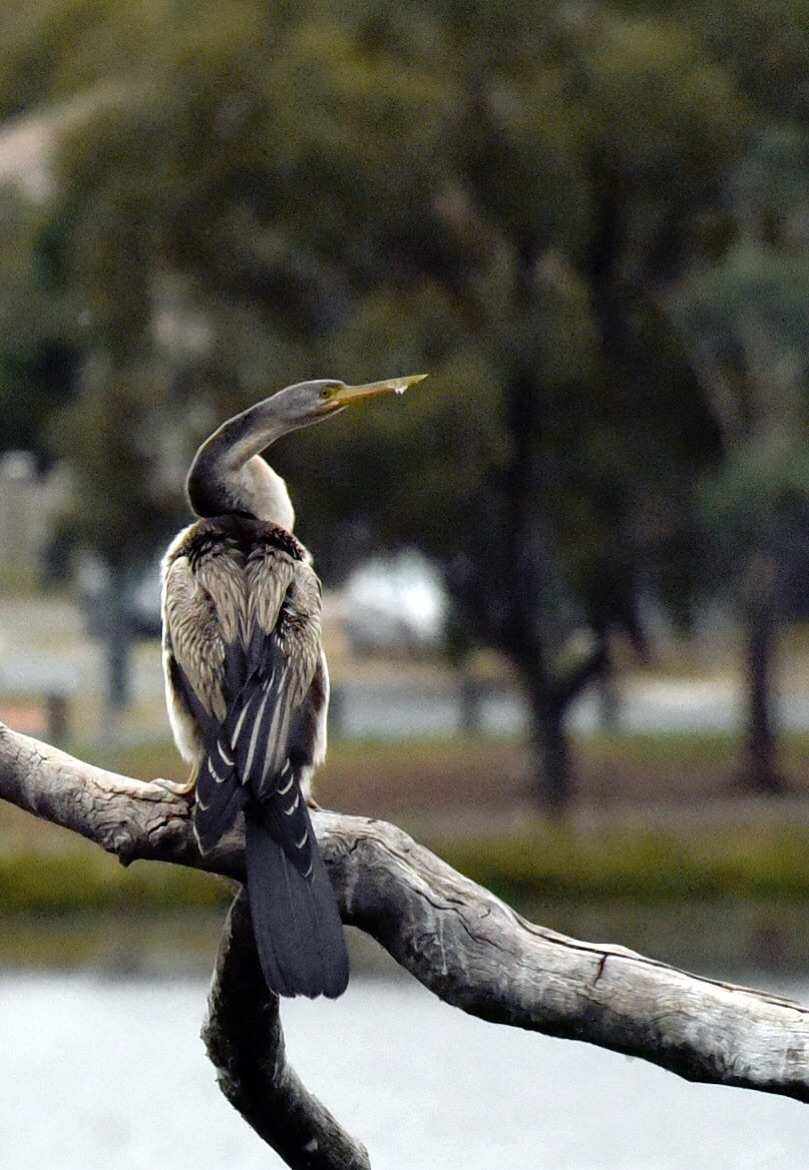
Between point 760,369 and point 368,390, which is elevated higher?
point 760,369

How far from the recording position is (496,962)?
3.57 m

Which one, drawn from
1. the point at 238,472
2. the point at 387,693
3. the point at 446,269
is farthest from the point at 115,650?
the point at 238,472

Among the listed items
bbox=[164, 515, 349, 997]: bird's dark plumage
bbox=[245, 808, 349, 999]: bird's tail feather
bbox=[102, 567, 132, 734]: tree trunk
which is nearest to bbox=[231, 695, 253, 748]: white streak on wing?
bbox=[164, 515, 349, 997]: bird's dark plumage

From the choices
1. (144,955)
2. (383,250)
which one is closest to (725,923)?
(144,955)

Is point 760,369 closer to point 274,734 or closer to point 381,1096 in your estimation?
point 381,1096

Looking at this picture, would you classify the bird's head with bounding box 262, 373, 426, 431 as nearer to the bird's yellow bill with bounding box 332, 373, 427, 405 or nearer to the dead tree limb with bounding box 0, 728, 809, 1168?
the bird's yellow bill with bounding box 332, 373, 427, 405

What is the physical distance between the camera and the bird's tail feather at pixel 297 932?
3.45 m

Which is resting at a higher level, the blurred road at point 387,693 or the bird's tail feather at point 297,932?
the blurred road at point 387,693

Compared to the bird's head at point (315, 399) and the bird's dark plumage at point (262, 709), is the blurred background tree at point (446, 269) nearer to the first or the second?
the bird's head at point (315, 399)

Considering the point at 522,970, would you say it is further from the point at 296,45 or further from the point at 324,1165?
the point at 296,45

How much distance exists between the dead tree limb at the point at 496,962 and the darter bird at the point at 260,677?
0.10 meters

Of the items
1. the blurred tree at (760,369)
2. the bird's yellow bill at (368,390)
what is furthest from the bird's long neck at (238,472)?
the blurred tree at (760,369)

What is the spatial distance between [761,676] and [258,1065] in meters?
14.7

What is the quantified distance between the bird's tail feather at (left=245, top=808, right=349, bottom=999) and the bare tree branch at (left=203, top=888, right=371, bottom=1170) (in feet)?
0.40
